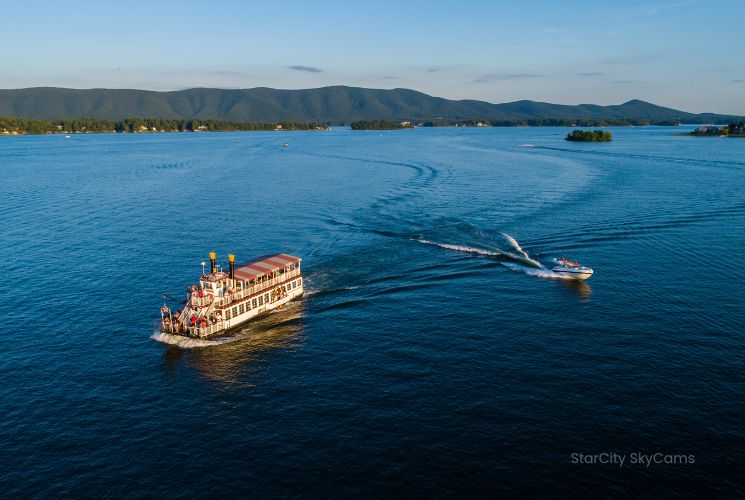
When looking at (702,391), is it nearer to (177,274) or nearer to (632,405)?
(632,405)

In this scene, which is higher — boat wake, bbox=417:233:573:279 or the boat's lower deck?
boat wake, bbox=417:233:573:279

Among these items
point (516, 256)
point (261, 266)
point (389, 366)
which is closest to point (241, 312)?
point (261, 266)

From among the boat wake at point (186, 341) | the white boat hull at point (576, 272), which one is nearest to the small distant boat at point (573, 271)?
the white boat hull at point (576, 272)

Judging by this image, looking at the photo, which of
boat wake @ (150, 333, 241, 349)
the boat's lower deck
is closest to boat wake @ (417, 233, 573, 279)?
the boat's lower deck

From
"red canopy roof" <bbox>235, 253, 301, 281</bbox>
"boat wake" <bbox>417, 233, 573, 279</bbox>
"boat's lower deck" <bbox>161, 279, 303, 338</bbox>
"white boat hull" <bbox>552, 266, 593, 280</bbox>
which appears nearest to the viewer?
"boat's lower deck" <bbox>161, 279, 303, 338</bbox>

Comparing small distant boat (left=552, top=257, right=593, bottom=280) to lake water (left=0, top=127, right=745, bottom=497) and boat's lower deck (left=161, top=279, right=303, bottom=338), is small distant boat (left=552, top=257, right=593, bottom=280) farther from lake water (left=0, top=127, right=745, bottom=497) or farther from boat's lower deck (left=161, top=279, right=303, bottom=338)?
boat's lower deck (left=161, top=279, right=303, bottom=338)

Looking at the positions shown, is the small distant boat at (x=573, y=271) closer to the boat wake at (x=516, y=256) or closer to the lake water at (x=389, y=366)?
the boat wake at (x=516, y=256)
